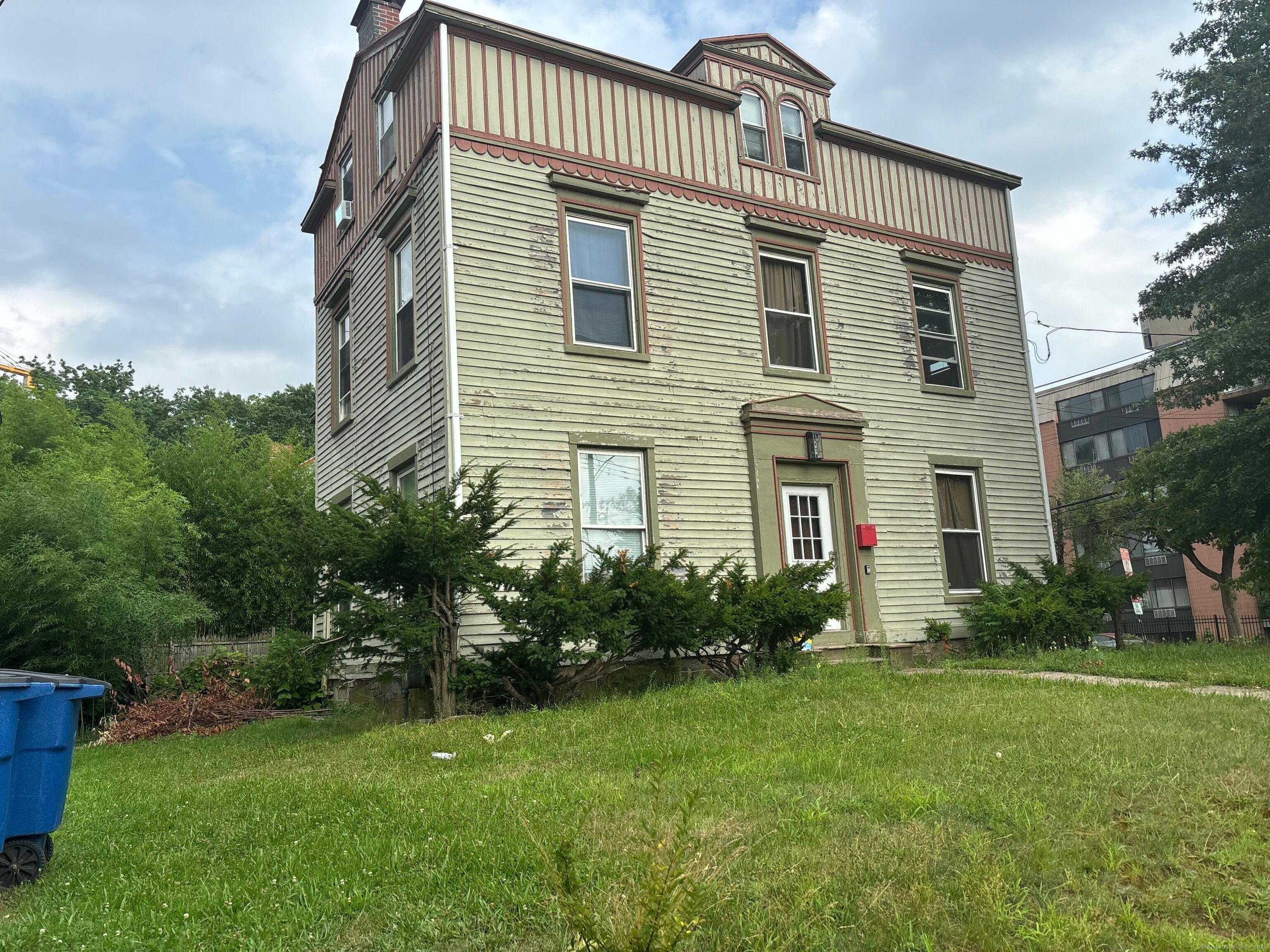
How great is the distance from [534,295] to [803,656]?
517 cm

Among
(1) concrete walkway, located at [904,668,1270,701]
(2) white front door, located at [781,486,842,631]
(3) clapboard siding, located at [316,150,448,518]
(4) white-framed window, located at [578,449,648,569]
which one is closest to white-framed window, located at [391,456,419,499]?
(3) clapboard siding, located at [316,150,448,518]

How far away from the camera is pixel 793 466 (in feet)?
42.9

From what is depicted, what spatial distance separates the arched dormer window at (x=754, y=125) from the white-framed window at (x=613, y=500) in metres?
5.05

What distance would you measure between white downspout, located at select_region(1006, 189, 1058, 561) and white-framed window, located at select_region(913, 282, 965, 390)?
1.39 metres

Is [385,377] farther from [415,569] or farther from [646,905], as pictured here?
Answer: [646,905]

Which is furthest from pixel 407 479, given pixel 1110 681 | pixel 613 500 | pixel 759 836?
pixel 759 836

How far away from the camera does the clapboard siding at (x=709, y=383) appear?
37.0 ft

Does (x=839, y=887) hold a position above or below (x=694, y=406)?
below

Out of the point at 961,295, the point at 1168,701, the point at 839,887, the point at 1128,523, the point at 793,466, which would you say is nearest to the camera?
the point at 839,887

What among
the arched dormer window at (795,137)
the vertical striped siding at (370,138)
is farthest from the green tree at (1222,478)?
the vertical striped siding at (370,138)

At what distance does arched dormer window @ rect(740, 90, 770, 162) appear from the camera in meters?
14.1

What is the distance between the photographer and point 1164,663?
34.9ft

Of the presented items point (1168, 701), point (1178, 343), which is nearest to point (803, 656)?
point (1168, 701)

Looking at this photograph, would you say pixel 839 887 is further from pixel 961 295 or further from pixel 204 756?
pixel 961 295
